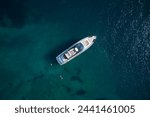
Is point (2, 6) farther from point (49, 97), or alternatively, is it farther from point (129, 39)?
point (129, 39)

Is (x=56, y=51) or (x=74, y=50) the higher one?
(x=56, y=51)

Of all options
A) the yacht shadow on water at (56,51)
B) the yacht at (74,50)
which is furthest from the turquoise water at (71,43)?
the yacht at (74,50)

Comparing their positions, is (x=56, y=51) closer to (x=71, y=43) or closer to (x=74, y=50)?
(x=71, y=43)

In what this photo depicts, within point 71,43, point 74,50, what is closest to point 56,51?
point 71,43

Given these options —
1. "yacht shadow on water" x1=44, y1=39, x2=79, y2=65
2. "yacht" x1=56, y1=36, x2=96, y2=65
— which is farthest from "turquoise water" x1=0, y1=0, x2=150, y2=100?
"yacht" x1=56, y1=36, x2=96, y2=65

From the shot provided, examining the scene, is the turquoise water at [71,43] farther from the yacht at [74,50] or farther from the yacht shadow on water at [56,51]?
the yacht at [74,50]

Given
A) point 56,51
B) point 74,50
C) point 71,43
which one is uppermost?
point 71,43

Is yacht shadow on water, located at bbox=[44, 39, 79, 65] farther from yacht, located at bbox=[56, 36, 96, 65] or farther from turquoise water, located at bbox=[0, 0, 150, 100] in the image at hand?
yacht, located at bbox=[56, 36, 96, 65]

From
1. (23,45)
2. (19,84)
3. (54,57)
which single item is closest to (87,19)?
(54,57)
